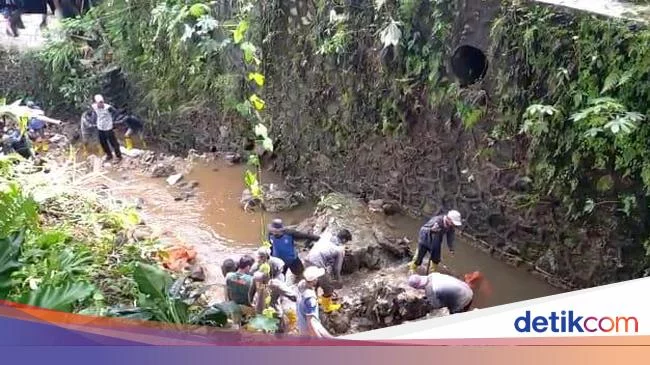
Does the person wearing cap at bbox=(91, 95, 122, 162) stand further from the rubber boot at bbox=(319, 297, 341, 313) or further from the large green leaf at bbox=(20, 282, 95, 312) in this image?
the large green leaf at bbox=(20, 282, 95, 312)

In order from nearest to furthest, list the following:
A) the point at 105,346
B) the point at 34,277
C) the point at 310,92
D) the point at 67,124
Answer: the point at 105,346 < the point at 34,277 < the point at 310,92 < the point at 67,124

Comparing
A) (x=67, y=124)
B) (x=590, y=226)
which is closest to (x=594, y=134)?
(x=590, y=226)

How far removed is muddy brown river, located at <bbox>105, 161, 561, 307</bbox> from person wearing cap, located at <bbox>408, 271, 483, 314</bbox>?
44 cm

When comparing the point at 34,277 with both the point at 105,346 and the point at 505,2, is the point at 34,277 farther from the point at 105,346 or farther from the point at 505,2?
the point at 505,2

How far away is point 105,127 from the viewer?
351 inches

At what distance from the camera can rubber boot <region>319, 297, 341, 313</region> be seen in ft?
17.8

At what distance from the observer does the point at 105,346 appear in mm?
2029

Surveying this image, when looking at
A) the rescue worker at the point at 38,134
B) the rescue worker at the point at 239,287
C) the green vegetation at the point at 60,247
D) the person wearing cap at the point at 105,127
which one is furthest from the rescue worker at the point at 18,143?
the rescue worker at the point at 239,287

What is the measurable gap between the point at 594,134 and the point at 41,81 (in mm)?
8387

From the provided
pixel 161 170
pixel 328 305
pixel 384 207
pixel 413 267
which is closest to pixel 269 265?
pixel 328 305

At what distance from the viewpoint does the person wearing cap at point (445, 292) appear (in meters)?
5.10

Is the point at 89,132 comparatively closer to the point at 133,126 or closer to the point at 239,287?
the point at 133,126

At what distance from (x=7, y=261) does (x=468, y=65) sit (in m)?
4.49

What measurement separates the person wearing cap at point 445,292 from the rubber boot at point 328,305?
0.63 metres
